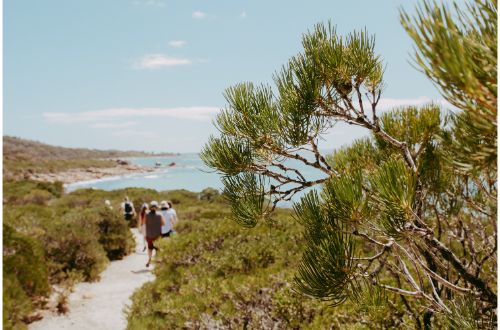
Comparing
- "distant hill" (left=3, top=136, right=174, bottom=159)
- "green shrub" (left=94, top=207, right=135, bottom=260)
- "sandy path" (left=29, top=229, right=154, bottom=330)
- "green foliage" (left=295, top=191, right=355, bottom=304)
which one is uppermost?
"distant hill" (left=3, top=136, right=174, bottom=159)

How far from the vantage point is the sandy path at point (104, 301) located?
7.34 metres

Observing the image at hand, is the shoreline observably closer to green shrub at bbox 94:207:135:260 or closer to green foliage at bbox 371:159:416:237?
green shrub at bbox 94:207:135:260

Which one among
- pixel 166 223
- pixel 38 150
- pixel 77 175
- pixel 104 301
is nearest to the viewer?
pixel 104 301

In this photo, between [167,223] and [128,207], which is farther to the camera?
[128,207]

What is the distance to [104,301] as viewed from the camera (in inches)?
334

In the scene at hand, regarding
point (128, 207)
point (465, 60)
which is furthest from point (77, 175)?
point (465, 60)

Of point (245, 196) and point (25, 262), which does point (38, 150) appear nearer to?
point (25, 262)

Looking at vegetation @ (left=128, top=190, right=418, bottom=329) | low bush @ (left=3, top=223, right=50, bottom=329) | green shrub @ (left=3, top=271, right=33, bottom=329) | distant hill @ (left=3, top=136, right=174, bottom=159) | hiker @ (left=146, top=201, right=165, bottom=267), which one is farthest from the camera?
distant hill @ (left=3, top=136, right=174, bottom=159)

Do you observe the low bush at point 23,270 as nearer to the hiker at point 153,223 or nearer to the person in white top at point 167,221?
the hiker at point 153,223

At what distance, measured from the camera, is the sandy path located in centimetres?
734

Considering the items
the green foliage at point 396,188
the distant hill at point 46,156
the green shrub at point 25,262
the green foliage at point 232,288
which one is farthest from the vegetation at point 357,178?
the distant hill at point 46,156

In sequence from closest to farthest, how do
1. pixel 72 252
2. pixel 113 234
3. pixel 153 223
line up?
pixel 72 252 < pixel 153 223 < pixel 113 234

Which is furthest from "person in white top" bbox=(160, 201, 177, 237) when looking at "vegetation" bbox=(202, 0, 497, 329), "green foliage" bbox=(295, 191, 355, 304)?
"green foliage" bbox=(295, 191, 355, 304)

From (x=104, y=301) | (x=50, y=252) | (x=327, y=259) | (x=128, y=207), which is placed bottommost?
(x=104, y=301)
